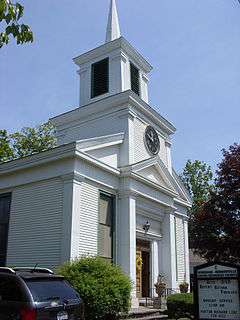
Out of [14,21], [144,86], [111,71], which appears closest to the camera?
[14,21]

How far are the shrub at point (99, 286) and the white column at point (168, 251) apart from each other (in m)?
8.67

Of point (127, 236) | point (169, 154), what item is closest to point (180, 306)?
point (127, 236)

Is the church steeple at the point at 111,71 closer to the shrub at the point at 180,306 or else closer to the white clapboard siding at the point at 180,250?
the white clapboard siding at the point at 180,250

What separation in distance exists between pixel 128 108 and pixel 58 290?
1534cm

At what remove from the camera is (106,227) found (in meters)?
20.1

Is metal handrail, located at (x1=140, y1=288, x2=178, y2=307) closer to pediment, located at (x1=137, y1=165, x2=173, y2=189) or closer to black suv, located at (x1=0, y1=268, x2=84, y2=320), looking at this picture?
pediment, located at (x1=137, y1=165, x2=173, y2=189)

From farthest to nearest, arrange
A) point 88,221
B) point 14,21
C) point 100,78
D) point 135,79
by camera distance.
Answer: point 135,79 < point 100,78 < point 88,221 < point 14,21

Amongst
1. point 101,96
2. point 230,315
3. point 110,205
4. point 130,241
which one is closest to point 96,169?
point 110,205

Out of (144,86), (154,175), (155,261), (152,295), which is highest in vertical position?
(144,86)

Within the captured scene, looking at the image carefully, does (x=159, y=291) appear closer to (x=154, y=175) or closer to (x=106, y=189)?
(x=106, y=189)

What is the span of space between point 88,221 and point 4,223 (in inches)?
187

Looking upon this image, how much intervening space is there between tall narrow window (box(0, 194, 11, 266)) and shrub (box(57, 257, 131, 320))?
5632 mm

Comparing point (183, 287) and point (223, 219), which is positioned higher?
point (223, 219)

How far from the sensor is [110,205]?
20.7 m
